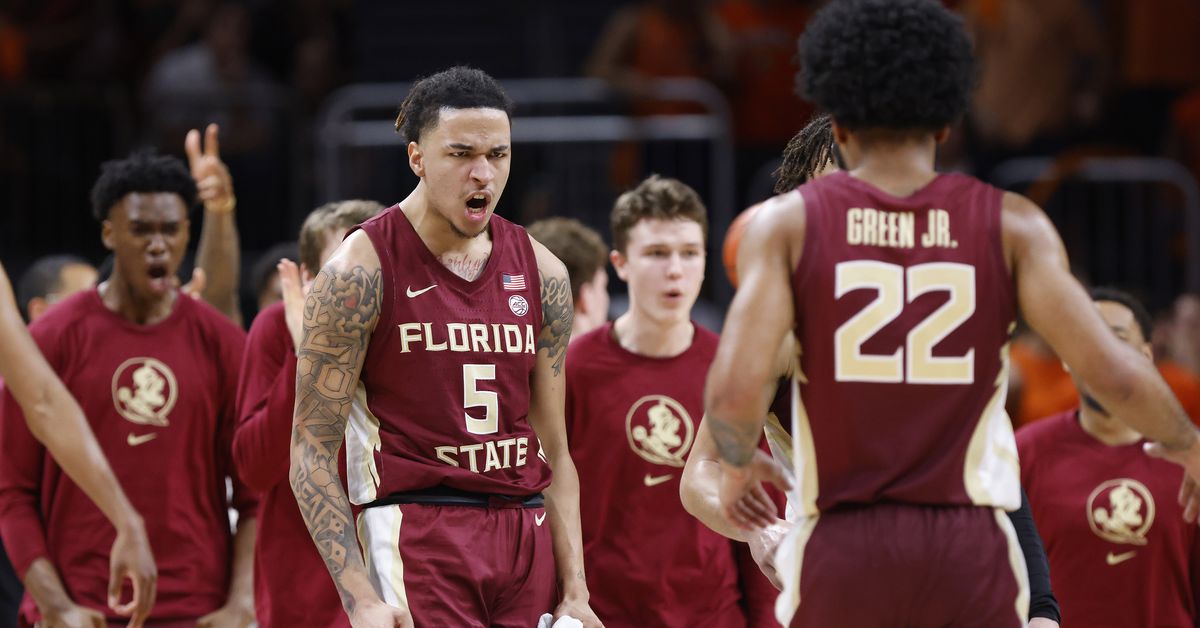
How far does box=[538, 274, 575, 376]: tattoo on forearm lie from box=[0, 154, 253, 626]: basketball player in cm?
197

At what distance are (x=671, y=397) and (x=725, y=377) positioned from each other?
2444mm

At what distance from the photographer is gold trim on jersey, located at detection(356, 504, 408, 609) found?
4.39 metres

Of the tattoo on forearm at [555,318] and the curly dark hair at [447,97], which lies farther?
the tattoo on forearm at [555,318]

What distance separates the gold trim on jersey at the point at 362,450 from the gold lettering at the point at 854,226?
Answer: 1.54m

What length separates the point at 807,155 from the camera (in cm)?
475

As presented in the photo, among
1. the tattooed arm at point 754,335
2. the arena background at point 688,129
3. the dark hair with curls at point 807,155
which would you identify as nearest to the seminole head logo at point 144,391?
the dark hair with curls at point 807,155

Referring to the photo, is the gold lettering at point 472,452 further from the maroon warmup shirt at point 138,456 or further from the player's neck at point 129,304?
the player's neck at point 129,304

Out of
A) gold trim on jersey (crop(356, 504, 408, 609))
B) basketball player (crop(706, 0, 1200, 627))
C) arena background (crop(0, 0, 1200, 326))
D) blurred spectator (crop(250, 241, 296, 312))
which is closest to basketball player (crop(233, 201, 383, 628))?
gold trim on jersey (crop(356, 504, 408, 609))

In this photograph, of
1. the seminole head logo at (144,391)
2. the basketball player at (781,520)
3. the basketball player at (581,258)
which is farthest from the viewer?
the basketball player at (581,258)

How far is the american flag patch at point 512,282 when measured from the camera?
463cm

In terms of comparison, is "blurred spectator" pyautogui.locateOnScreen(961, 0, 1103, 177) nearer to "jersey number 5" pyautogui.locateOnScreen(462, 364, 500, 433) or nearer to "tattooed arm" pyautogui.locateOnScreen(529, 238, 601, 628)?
"tattooed arm" pyautogui.locateOnScreen(529, 238, 601, 628)

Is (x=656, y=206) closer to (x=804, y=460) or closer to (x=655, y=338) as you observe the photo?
(x=655, y=338)

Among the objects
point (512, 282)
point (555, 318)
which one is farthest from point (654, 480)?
point (512, 282)

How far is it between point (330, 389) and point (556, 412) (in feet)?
2.58
